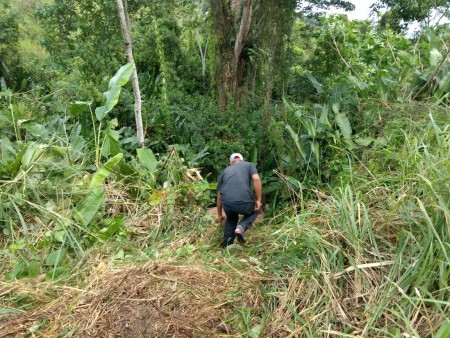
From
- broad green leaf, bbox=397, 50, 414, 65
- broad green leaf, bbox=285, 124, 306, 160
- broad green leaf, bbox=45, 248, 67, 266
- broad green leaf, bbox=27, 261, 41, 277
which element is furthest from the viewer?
broad green leaf, bbox=397, 50, 414, 65

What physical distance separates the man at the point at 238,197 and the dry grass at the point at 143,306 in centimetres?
116

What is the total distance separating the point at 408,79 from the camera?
6.89 meters

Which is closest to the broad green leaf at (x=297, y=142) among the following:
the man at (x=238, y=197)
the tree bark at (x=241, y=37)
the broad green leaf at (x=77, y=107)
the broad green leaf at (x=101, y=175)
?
the man at (x=238, y=197)

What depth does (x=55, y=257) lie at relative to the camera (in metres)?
4.29

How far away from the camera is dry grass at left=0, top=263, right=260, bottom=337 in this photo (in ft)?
10.6

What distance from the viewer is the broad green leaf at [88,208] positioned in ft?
15.9

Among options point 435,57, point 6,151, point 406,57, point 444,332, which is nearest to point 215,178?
point 6,151

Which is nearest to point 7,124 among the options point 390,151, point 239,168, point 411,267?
point 239,168

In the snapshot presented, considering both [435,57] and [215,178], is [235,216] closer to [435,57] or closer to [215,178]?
[215,178]

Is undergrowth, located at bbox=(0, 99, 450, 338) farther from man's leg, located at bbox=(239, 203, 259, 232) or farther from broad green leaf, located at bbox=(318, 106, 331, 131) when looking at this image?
broad green leaf, located at bbox=(318, 106, 331, 131)

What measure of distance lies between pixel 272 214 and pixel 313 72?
13.5 ft

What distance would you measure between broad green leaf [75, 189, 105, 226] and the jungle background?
2 centimetres

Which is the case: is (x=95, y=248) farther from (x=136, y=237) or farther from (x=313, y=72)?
(x=313, y=72)

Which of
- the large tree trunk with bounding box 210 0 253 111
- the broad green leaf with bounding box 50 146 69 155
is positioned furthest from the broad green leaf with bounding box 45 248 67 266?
the large tree trunk with bounding box 210 0 253 111
